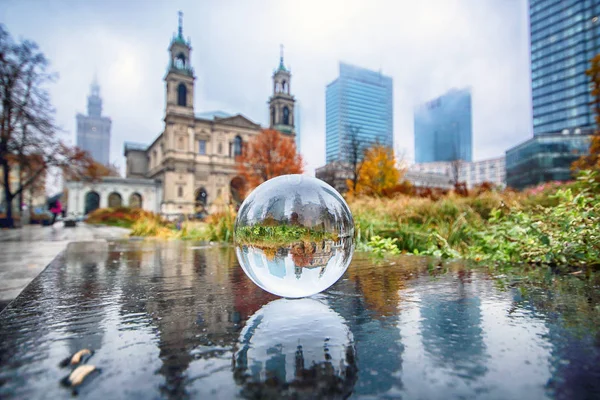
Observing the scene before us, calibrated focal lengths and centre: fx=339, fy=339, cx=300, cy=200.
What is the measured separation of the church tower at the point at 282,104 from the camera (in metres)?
52.3

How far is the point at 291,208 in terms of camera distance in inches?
59.1

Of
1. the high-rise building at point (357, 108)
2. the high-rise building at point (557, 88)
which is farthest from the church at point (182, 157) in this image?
the high-rise building at point (557, 88)

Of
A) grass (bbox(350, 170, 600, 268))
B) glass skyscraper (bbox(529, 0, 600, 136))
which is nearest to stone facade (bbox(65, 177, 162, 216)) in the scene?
grass (bbox(350, 170, 600, 268))

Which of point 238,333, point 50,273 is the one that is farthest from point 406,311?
point 50,273

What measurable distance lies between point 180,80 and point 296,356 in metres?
49.6

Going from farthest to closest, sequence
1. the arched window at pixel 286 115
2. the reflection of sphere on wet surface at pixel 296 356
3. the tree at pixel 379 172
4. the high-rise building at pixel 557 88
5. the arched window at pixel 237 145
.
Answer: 1. the high-rise building at pixel 557 88
2. the arched window at pixel 286 115
3. the arched window at pixel 237 145
4. the tree at pixel 379 172
5. the reflection of sphere on wet surface at pixel 296 356

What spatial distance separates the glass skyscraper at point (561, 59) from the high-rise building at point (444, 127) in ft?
147

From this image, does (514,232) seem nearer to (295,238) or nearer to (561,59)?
(295,238)

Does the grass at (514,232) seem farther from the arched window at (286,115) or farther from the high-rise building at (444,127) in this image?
the high-rise building at (444,127)

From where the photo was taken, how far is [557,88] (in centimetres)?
7781

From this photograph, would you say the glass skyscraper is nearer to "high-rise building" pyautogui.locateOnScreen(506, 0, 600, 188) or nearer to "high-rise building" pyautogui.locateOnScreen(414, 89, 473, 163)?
"high-rise building" pyautogui.locateOnScreen(506, 0, 600, 188)

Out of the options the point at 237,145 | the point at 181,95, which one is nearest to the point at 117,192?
the point at 181,95

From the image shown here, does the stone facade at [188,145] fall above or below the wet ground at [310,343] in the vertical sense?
above

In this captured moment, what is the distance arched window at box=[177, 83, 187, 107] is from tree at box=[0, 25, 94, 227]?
28.5m
